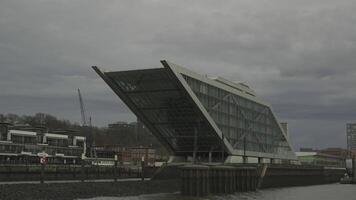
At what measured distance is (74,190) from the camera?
48344 mm

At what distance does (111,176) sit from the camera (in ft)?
276

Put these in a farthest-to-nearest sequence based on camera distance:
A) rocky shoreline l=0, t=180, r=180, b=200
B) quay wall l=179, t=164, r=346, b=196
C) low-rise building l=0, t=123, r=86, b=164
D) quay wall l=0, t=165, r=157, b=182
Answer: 1. low-rise building l=0, t=123, r=86, b=164
2. quay wall l=0, t=165, r=157, b=182
3. quay wall l=179, t=164, r=346, b=196
4. rocky shoreline l=0, t=180, r=180, b=200

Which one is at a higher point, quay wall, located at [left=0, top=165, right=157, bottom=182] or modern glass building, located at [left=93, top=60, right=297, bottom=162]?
modern glass building, located at [left=93, top=60, right=297, bottom=162]

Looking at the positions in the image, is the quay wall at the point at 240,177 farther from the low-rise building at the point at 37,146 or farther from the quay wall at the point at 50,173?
Result: the low-rise building at the point at 37,146

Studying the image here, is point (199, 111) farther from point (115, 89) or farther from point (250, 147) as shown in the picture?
point (250, 147)

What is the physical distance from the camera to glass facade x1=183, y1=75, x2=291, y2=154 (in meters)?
92.1

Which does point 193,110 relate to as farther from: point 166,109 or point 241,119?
point 241,119

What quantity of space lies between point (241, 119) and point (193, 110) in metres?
22.8

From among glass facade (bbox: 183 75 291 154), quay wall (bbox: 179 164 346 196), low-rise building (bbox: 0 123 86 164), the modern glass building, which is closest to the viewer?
quay wall (bbox: 179 164 346 196)

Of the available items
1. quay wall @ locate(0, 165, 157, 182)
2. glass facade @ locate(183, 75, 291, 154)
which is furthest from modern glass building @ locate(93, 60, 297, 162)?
quay wall @ locate(0, 165, 157, 182)

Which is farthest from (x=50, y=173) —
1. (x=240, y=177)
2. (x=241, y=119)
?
(x=241, y=119)

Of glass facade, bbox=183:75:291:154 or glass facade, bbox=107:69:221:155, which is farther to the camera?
glass facade, bbox=183:75:291:154

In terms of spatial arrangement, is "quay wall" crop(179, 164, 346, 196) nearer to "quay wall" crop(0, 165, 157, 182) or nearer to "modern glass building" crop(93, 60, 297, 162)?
"modern glass building" crop(93, 60, 297, 162)

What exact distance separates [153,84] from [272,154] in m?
51.9
